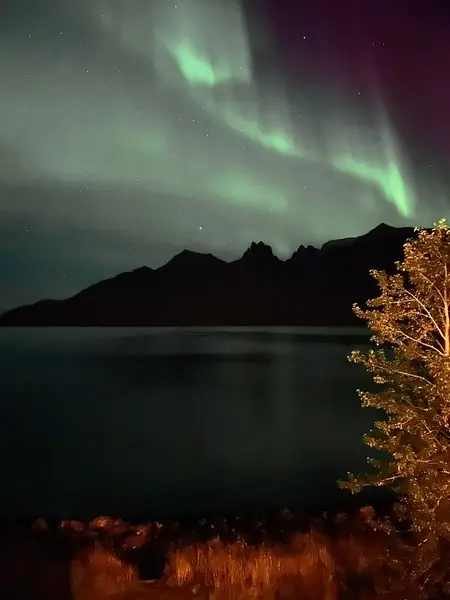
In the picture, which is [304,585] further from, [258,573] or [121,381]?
[121,381]

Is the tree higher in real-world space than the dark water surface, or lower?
higher

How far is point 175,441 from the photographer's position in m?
34.5

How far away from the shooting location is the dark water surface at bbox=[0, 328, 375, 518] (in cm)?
2300

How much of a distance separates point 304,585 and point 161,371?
247ft

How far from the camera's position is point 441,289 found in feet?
28.2

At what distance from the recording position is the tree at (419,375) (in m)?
8.01

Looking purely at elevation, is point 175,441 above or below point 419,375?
below

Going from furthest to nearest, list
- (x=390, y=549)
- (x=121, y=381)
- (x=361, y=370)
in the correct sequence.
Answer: (x=361, y=370) → (x=121, y=381) → (x=390, y=549)

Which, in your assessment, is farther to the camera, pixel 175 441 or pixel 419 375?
pixel 175 441

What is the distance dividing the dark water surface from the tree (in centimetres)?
1342

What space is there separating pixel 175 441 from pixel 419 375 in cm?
2697

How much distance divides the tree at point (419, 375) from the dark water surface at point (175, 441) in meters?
13.4

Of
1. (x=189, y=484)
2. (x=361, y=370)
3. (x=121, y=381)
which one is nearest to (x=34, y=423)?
(x=189, y=484)

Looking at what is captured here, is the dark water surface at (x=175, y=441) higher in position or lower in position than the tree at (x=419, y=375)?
lower
